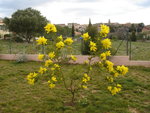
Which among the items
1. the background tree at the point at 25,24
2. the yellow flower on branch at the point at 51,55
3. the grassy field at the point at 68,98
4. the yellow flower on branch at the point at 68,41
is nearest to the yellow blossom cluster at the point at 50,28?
the yellow flower on branch at the point at 68,41

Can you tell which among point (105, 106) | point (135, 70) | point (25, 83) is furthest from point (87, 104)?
point (135, 70)

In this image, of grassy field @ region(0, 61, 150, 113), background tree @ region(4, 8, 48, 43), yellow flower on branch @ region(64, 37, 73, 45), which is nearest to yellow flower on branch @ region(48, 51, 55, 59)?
yellow flower on branch @ region(64, 37, 73, 45)

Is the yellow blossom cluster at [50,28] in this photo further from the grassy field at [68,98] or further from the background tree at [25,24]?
the background tree at [25,24]

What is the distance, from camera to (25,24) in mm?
31375

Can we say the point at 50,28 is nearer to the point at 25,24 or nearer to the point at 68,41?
the point at 68,41

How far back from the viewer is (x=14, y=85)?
5594 millimetres

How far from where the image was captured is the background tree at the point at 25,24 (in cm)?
3144

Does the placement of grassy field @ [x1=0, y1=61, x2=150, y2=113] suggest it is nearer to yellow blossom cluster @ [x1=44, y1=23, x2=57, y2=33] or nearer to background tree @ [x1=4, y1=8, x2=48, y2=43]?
yellow blossom cluster @ [x1=44, y1=23, x2=57, y2=33]

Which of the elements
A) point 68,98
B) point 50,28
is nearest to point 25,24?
point 68,98

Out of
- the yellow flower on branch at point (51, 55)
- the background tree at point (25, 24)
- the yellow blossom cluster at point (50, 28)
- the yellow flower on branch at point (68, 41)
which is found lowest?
the yellow flower on branch at point (51, 55)

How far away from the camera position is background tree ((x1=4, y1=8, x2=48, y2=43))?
103 ft

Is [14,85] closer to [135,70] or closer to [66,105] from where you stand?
[66,105]

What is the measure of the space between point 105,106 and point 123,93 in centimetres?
116

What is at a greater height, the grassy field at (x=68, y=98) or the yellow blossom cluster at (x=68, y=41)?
the yellow blossom cluster at (x=68, y=41)
